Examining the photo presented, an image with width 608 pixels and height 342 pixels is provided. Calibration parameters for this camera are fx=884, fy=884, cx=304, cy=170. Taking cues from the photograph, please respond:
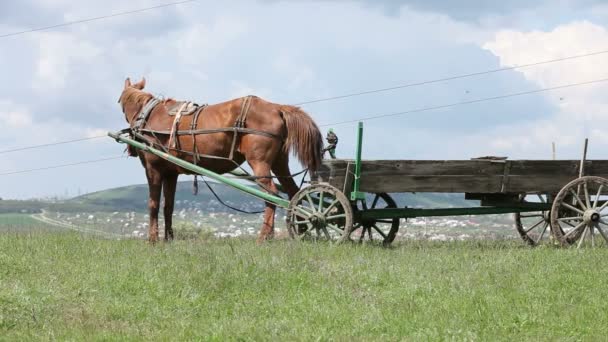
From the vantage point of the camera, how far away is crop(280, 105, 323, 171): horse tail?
13.0 meters

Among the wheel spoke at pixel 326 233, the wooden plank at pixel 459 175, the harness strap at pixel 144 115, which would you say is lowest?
the wheel spoke at pixel 326 233

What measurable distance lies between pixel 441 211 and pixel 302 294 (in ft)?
14.3

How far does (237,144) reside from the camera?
13492 mm

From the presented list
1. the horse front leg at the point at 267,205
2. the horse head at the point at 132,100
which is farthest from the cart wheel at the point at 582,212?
the horse head at the point at 132,100

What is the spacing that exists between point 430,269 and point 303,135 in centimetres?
370

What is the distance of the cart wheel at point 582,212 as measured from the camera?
12.2m

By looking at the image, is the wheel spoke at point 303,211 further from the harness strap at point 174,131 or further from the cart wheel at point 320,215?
the harness strap at point 174,131

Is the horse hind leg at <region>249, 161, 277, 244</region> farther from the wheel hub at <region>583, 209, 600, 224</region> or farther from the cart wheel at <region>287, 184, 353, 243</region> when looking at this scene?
the wheel hub at <region>583, 209, 600, 224</region>

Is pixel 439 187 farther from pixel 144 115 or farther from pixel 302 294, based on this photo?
pixel 144 115

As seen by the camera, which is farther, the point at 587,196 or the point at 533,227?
the point at 533,227

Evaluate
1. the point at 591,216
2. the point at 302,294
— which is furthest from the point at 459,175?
the point at 302,294

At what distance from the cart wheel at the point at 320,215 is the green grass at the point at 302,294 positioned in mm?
616

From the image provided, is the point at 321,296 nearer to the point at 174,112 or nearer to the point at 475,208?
the point at 475,208

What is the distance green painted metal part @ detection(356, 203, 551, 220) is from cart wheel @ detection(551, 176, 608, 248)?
0.54 m
